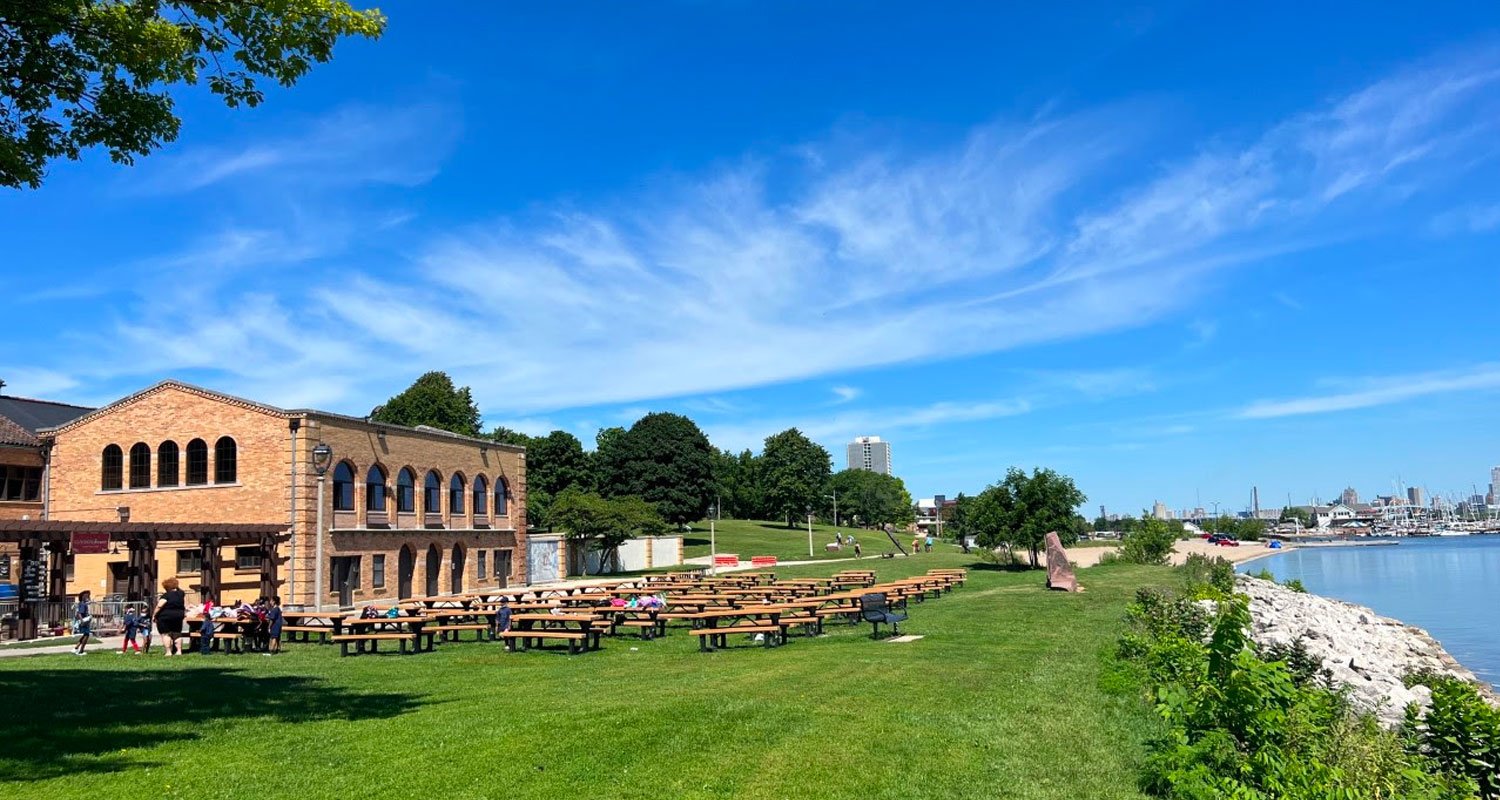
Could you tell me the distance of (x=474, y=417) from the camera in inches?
3137

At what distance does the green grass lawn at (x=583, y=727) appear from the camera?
26.1ft

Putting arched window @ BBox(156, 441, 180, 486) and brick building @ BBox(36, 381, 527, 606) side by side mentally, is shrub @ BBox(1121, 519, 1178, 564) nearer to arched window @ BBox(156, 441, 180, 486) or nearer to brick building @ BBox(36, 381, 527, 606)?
brick building @ BBox(36, 381, 527, 606)

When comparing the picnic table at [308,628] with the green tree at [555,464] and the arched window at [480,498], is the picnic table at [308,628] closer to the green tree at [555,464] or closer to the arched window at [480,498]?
the arched window at [480,498]

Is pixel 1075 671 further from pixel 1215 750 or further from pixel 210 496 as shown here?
pixel 210 496

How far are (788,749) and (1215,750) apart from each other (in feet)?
12.4

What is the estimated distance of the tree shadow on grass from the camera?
851 cm

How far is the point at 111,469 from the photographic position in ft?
115

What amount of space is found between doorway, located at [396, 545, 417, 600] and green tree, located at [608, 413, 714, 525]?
4628cm

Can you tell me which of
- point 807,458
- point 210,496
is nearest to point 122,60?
point 210,496

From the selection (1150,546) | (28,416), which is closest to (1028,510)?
(1150,546)

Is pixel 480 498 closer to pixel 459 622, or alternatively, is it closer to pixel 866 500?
pixel 459 622

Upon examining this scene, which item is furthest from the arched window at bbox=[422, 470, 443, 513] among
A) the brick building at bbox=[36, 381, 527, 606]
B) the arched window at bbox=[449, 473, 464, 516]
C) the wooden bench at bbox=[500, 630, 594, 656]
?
the wooden bench at bbox=[500, 630, 594, 656]

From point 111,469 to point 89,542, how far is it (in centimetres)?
1114

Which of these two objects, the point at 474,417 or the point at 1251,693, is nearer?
the point at 1251,693
